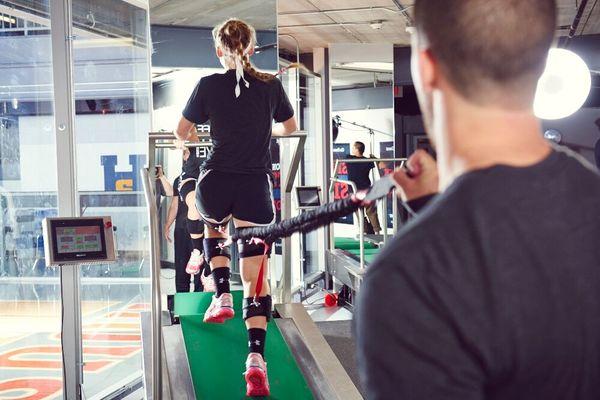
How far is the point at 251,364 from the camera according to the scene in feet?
10.9

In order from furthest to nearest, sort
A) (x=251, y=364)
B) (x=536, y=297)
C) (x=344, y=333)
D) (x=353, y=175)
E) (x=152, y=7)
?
(x=353, y=175) < (x=344, y=333) < (x=152, y=7) < (x=251, y=364) < (x=536, y=297)

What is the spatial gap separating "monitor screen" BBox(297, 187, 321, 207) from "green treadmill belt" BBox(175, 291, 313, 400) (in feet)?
12.5

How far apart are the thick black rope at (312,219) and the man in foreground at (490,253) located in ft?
1.08

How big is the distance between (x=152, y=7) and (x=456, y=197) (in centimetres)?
606

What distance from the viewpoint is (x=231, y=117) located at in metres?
3.30

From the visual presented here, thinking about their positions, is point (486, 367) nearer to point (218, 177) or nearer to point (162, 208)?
point (218, 177)

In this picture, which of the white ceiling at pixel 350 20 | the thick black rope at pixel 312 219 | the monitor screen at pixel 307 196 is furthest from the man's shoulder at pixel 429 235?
the white ceiling at pixel 350 20

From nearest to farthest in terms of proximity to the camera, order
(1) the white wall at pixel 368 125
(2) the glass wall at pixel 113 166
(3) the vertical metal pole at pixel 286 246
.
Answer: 1. (3) the vertical metal pole at pixel 286 246
2. (2) the glass wall at pixel 113 166
3. (1) the white wall at pixel 368 125

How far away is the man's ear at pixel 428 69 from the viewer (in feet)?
3.00

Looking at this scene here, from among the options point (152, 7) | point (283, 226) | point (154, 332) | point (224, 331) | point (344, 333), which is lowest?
point (344, 333)

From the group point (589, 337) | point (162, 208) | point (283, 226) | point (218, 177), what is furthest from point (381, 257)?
point (162, 208)

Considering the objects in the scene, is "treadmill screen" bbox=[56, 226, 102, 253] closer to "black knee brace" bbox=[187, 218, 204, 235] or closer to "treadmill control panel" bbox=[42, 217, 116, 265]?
"treadmill control panel" bbox=[42, 217, 116, 265]

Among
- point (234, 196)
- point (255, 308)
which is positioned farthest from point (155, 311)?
point (234, 196)

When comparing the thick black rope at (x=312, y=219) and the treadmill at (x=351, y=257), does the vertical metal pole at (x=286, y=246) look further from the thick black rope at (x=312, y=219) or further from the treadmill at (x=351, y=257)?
the thick black rope at (x=312, y=219)
